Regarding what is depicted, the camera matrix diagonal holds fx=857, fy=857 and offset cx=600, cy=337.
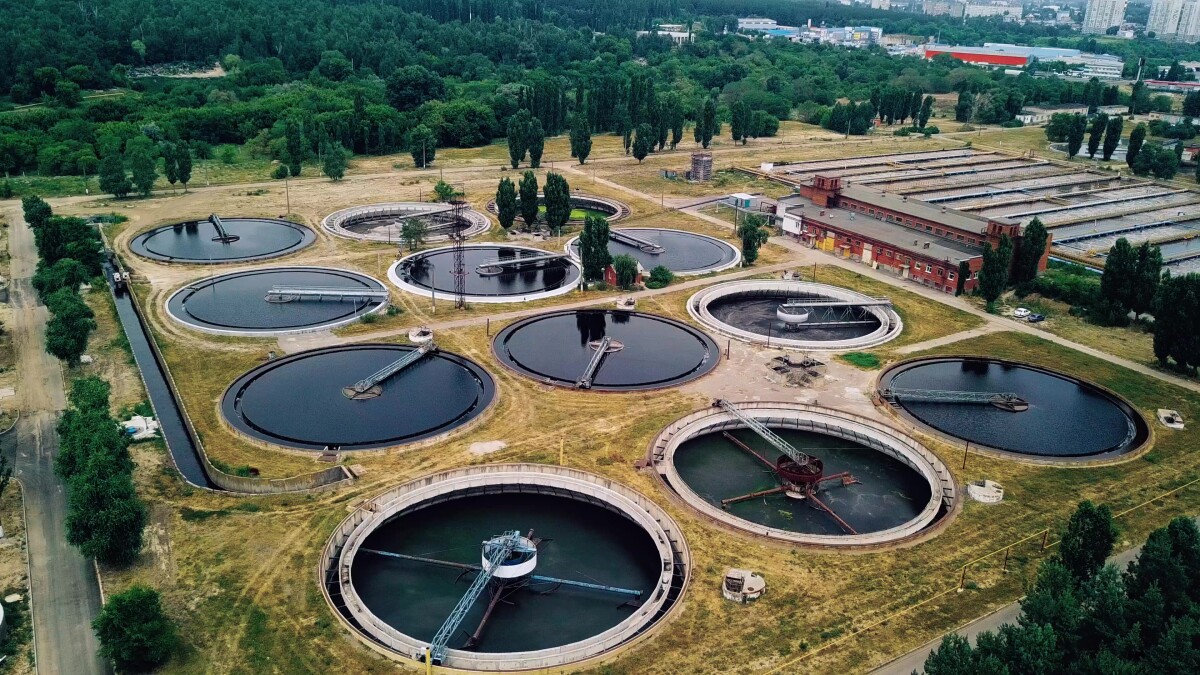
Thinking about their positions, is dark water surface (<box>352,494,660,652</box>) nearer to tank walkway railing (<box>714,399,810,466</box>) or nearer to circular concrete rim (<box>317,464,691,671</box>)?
circular concrete rim (<box>317,464,691,671</box>)

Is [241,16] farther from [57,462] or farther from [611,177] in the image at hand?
[57,462]

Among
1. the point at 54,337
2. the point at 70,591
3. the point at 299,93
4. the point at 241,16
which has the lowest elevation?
the point at 70,591

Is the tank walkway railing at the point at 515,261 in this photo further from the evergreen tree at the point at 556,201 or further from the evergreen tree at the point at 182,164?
the evergreen tree at the point at 182,164

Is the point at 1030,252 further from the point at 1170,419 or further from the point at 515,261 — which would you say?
the point at 515,261

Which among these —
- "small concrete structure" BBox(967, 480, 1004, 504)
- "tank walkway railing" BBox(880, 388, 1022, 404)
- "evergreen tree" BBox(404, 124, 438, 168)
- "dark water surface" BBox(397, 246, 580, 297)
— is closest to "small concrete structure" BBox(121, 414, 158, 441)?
"dark water surface" BBox(397, 246, 580, 297)

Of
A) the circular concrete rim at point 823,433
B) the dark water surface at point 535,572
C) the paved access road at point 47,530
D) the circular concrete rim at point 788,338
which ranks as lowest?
the dark water surface at point 535,572

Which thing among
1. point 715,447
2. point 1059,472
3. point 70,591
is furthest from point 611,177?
point 70,591

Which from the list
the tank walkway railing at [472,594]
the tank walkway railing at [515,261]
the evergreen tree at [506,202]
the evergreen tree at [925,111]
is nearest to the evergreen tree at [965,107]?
the evergreen tree at [925,111]

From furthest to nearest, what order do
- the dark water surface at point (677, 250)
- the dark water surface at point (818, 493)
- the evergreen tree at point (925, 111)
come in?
the evergreen tree at point (925, 111), the dark water surface at point (677, 250), the dark water surface at point (818, 493)

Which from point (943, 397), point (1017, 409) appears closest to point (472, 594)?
point (943, 397)
